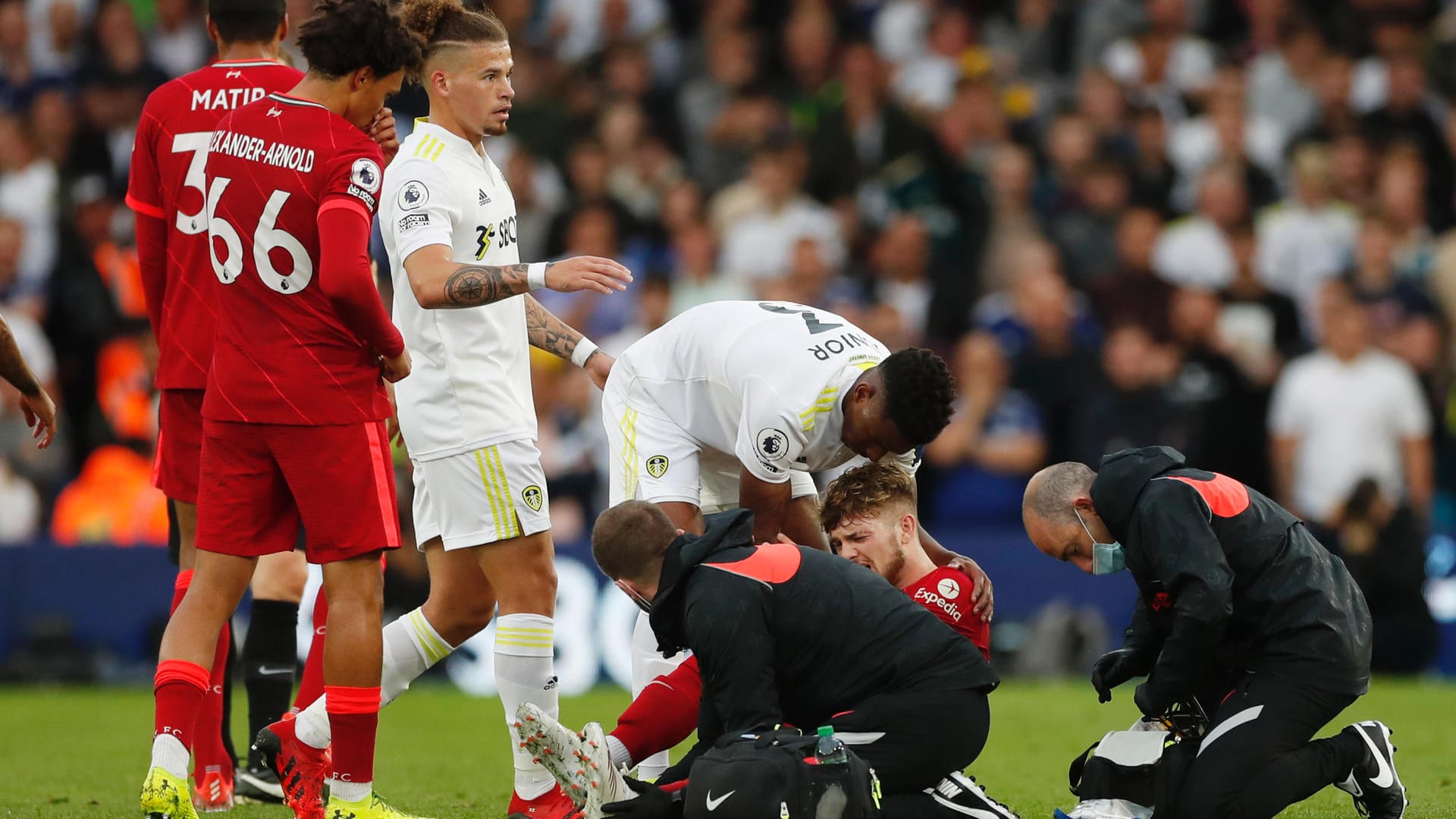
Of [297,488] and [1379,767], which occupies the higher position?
[297,488]

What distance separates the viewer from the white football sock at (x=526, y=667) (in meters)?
6.01

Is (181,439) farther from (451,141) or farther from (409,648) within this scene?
(451,141)

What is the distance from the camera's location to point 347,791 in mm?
5609

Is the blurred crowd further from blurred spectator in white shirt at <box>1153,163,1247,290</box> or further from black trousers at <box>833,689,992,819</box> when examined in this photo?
black trousers at <box>833,689,992,819</box>

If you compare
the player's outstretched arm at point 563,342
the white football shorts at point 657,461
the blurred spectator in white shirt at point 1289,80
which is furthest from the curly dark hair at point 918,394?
the blurred spectator in white shirt at point 1289,80

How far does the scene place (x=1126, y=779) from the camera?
573cm

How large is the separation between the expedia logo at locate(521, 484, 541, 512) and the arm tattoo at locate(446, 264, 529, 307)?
0.73 meters

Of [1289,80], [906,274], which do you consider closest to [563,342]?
[906,274]

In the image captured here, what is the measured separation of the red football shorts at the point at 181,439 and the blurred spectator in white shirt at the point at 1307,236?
30.7 feet

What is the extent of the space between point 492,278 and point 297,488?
90 cm

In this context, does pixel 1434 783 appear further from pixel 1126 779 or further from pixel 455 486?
pixel 455 486

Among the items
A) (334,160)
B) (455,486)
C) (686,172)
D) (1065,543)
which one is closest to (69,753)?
(455,486)

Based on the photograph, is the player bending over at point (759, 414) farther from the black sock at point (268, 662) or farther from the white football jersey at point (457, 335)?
the black sock at point (268, 662)

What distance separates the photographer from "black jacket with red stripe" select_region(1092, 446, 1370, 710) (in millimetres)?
5500
